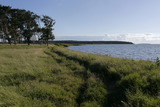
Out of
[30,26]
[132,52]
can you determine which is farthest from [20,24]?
[132,52]

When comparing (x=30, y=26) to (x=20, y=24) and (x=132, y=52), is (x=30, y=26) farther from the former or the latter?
(x=132, y=52)

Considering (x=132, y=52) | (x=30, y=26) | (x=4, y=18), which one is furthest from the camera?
(x=30, y=26)

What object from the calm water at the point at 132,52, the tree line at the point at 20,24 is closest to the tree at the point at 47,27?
the tree line at the point at 20,24

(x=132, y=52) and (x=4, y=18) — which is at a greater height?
(x=4, y=18)

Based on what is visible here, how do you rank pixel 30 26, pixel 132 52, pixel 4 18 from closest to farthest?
pixel 132 52 → pixel 4 18 → pixel 30 26

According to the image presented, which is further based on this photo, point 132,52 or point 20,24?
point 20,24

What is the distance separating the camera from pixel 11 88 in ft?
16.9

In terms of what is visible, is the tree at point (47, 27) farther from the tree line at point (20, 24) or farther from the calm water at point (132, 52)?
the calm water at point (132, 52)

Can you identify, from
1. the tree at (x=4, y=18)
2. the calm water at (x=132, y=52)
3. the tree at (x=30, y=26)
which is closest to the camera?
the calm water at (x=132, y=52)

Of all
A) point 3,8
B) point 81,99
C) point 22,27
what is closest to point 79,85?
point 81,99

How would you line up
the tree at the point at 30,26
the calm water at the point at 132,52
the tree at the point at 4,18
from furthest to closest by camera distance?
the tree at the point at 30,26 → the tree at the point at 4,18 → the calm water at the point at 132,52

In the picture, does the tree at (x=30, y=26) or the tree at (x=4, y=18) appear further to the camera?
the tree at (x=30, y=26)

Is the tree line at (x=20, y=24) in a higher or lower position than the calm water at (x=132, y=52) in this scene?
higher

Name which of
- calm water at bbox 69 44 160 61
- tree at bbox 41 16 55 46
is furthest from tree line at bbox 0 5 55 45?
calm water at bbox 69 44 160 61
